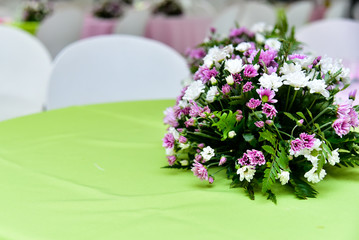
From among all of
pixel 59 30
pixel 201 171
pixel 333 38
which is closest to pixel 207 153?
pixel 201 171

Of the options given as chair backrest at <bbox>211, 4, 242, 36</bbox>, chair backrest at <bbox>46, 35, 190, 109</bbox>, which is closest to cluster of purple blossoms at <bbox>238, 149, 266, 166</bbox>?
chair backrest at <bbox>46, 35, 190, 109</bbox>

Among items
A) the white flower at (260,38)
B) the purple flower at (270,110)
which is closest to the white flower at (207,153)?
the purple flower at (270,110)

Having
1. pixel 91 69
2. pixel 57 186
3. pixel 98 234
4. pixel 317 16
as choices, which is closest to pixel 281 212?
pixel 98 234

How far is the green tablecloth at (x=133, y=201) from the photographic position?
2.19 ft

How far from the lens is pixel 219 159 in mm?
855

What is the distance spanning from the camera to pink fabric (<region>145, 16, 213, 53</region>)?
5.02 m

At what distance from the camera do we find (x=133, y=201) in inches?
30.6

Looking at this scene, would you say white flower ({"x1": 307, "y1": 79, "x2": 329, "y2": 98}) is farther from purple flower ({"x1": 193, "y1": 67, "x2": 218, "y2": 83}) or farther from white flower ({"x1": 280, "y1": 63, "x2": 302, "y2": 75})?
purple flower ({"x1": 193, "y1": 67, "x2": 218, "y2": 83})

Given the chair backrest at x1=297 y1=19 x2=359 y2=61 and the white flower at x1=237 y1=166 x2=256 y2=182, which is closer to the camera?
the white flower at x1=237 y1=166 x2=256 y2=182

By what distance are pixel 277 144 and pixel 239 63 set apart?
0.15m

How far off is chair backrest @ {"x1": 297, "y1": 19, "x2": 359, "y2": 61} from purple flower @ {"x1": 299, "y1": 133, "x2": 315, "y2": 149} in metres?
2.01

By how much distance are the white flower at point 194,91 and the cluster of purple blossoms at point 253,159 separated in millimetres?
160

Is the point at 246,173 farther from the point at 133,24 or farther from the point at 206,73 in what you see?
the point at 133,24

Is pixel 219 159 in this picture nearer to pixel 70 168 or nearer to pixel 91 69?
pixel 70 168
